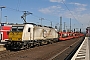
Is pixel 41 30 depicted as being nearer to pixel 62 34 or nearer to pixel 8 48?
pixel 8 48

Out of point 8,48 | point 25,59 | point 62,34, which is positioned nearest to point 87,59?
point 25,59

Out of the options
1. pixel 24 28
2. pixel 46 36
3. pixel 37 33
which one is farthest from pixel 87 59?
pixel 46 36

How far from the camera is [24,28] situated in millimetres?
25281

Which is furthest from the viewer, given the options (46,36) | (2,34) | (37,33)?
(2,34)

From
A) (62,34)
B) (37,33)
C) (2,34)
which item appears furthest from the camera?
(62,34)

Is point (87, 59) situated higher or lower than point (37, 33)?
lower

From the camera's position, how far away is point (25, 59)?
17484 millimetres

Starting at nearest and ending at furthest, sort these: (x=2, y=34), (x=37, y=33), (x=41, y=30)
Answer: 1. (x=37, y=33)
2. (x=41, y=30)
3. (x=2, y=34)

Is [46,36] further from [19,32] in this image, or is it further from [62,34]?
[62,34]

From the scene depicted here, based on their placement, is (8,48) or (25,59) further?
(8,48)

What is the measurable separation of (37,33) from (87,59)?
15.1 m

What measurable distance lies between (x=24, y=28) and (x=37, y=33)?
5.69 metres

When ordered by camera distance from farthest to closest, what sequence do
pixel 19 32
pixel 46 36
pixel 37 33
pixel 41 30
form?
pixel 46 36
pixel 41 30
pixel 37 33
pixel 19 32

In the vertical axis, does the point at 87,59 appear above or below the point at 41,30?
below
